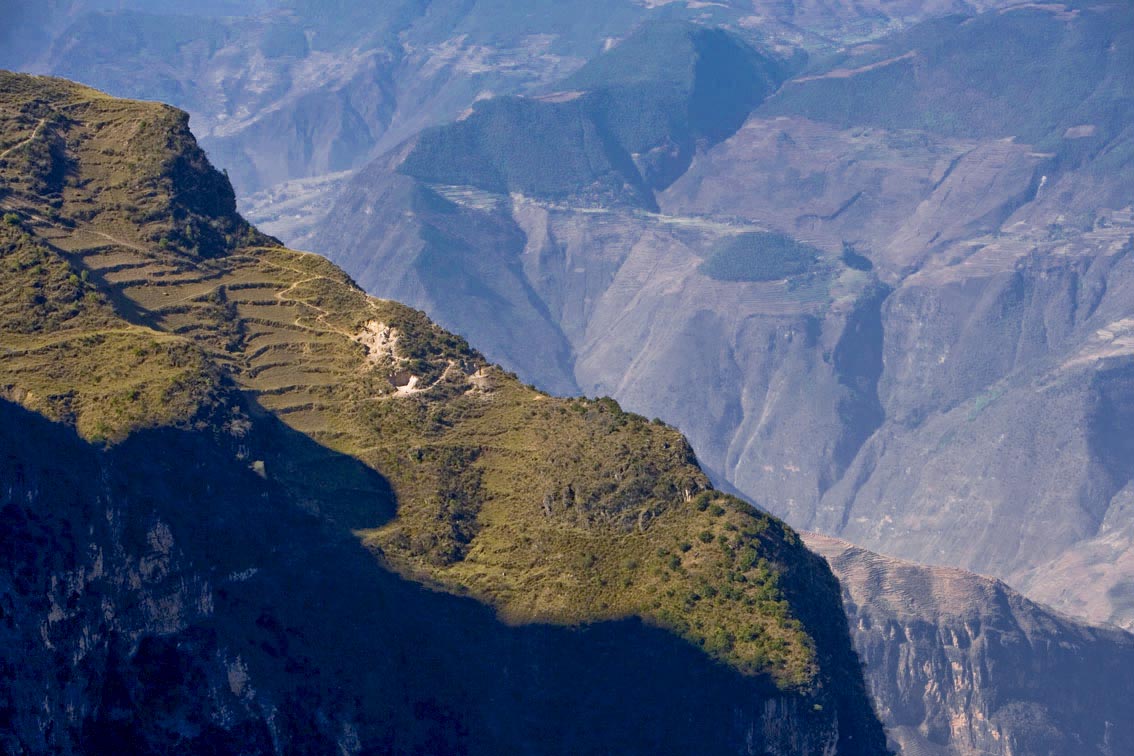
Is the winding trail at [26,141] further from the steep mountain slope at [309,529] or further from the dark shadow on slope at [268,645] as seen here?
the dark shadow on slope at [268,645]

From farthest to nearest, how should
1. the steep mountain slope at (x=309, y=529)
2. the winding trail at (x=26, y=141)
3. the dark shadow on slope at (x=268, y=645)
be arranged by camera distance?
the winding trail at (x=26, y=141) < the steep mountain slope at (x=309, y=529) < the dark shadow on slope at (x=268, y=645)

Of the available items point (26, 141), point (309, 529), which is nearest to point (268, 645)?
point (309, 529)

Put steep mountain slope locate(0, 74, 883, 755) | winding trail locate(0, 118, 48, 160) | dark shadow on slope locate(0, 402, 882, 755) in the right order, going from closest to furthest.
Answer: dark shadow on slope locate(0, 402, 882, 755) → steep mountain slope locate(0, 74, 883, 755) → winding trail locate(0, 118, 48, 160)

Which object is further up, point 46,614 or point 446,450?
point 446,450

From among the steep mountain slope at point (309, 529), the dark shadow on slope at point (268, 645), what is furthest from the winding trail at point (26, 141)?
the dark shadow on slope at point (268, 645)

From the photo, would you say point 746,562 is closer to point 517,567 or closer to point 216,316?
point 517,567

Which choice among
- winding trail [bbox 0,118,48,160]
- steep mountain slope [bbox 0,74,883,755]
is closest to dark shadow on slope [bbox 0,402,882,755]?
steep mountain slope [bbox 0,74,883,755]

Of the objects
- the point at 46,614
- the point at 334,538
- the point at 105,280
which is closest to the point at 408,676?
the point at 334,538

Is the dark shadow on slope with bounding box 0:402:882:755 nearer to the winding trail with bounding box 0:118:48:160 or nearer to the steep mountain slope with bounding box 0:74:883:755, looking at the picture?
the steep mountain slope with bounding box 0:74:883:755
